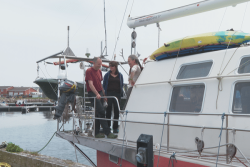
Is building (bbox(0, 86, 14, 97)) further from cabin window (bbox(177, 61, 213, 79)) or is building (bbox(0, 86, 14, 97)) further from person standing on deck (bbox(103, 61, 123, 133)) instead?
cabin window (bbox(177, 61, 213, 79))

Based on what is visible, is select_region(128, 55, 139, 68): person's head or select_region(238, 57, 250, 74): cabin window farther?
select_region(128, 55, 139, 68): person's head

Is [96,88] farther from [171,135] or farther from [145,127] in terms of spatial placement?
[171,135]

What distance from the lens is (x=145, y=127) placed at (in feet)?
15.3

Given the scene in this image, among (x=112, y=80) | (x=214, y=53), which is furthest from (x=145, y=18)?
(x=214, y=53)

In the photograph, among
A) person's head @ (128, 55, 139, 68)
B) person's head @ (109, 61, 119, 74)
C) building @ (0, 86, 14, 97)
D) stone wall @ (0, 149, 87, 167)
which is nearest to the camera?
person's head @ (128, 55, 139, 68)

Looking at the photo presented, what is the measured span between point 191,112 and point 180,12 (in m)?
2.36

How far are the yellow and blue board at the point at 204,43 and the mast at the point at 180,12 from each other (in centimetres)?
81

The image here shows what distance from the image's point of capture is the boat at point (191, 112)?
3.49m

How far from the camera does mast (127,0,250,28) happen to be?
4936mm

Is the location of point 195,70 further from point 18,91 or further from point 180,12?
point 18,91

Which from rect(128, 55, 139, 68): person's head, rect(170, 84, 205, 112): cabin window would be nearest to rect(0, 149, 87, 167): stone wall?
rect(128, 55, 139, 68): person's head

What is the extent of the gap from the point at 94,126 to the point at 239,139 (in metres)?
3.24

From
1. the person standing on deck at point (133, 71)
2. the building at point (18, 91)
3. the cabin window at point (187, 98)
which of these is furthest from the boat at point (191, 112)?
the building at point (18, 91)

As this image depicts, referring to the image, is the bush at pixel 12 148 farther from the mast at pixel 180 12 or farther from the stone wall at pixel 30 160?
the mast at pixel 180 12
